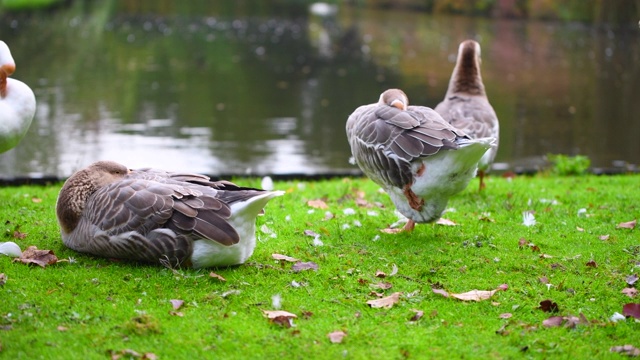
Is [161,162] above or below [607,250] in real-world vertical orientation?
below

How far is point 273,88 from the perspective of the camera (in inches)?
766

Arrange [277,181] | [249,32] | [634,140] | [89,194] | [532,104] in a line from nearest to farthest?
[89,194] < [277,181] < [634,140] < [532,104] < [249,32]

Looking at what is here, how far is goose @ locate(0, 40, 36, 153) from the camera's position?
6.36 metres

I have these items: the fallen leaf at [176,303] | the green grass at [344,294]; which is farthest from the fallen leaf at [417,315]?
the fallen leaf at [176,303]

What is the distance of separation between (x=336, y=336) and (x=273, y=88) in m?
15.6

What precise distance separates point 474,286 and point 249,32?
1272 inches

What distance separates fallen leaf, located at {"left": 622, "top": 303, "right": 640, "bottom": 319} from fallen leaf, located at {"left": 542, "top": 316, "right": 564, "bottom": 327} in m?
0.46

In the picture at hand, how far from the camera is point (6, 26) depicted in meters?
31.5

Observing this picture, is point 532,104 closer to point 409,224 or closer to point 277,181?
point 277,181

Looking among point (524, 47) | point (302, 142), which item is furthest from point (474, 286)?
point (524, 47)

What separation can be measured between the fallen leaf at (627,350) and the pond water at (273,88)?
6225 mm

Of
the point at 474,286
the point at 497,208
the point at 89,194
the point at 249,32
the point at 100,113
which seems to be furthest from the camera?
the point at 249,32

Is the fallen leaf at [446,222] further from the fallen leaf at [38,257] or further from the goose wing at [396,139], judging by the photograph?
the fallen leaf at [38,257]

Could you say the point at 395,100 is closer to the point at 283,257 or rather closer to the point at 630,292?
the point at 283,257
